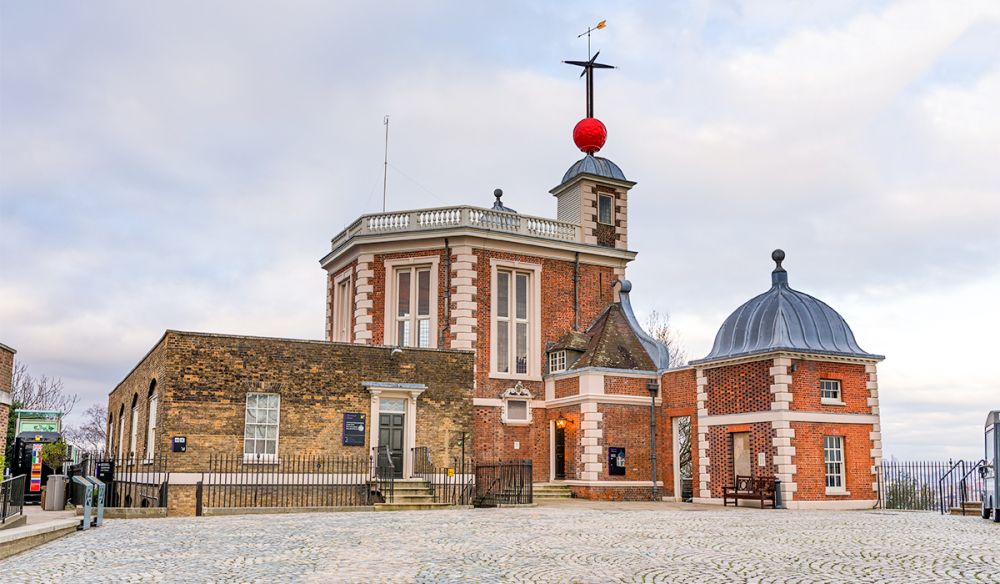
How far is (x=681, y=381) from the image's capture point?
28.3m

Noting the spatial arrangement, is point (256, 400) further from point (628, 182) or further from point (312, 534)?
point (628, 182)

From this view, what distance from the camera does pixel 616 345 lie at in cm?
2992

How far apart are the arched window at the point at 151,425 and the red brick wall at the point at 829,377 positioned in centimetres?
1688

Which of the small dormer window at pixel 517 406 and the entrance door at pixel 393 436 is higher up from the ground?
the small dormer window at pixel 517 406

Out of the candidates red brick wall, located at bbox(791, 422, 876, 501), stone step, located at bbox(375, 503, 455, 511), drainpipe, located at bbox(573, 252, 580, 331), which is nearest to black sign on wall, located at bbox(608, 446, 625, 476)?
drainpipe, located at bbox(573, 252, 580, 331)

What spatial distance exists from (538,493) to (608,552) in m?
15.8

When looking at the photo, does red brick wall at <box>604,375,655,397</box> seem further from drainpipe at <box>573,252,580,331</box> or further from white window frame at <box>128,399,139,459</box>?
white window frame at <box>128,399,139,459</box>

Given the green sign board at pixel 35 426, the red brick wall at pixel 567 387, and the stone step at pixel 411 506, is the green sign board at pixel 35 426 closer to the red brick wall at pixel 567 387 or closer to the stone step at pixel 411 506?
the stone step at pixel 411 506

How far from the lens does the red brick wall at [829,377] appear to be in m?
24.8

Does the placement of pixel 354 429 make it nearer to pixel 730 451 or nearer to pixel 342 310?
pixel 342 310

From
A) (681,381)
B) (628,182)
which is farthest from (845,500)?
(628,182)

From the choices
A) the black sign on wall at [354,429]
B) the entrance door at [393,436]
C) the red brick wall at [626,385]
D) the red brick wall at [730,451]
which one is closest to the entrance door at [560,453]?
the red brick wall at [626,385]

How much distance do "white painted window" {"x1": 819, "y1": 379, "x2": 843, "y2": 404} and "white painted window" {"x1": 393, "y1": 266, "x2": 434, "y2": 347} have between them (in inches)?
482

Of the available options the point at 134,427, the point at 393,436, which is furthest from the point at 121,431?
the point at 393,436
